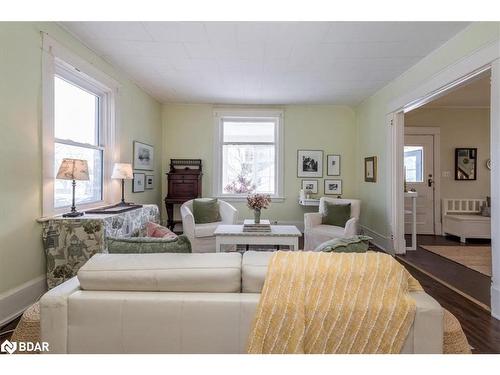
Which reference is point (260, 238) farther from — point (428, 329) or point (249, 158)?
point (249, 158)

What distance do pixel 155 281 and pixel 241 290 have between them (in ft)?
1.38

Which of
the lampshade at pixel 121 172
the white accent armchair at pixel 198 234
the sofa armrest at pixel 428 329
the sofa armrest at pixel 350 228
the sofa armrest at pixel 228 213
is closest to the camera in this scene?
the sofa armrest at pixel 428 329

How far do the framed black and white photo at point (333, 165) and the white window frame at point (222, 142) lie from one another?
96 cm

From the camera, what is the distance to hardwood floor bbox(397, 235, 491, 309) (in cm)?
304

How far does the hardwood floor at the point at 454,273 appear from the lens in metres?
3.04

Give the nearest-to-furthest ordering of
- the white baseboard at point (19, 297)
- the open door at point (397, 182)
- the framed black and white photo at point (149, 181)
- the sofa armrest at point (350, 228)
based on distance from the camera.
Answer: the white baseboard at point (19, 297) < the sofa armrest at point (350, 228) < the open door at point (397, 182) < the framed black and white photo at point (149, 181)

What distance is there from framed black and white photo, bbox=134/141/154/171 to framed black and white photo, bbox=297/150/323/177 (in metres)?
2.91

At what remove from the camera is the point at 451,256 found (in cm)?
439

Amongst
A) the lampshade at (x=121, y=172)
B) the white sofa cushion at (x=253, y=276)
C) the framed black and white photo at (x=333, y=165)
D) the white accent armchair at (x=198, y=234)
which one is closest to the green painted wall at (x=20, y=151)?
the lampshade at (x=121, y=172)

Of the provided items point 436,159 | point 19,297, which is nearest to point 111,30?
point 19,297

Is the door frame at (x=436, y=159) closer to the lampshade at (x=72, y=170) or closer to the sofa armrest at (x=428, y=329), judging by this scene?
the sofa armrest at (x=428, y=329)

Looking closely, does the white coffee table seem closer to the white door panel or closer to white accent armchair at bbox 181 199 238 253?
white accent armchair at bbox 181 199 238 253

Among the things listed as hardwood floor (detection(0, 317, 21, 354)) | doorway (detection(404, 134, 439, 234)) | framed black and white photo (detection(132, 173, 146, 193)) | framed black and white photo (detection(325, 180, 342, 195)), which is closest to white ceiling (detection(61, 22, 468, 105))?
framed black and white photo (detection(132, 173, 146, 193))

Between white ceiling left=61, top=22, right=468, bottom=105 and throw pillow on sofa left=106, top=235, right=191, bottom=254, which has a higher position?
white ceiling left=61, top=22, right=468, bottom=105
